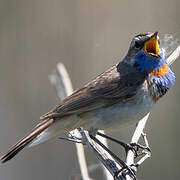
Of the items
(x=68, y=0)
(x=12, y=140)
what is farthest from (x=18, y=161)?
(x=68, y=0)

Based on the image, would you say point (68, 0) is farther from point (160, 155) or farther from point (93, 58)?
point (160, 155)

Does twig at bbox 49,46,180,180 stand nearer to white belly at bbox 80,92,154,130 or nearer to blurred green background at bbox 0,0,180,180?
white belly at bbox 80,92,154,130

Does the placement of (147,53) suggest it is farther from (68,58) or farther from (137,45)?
(68,58)

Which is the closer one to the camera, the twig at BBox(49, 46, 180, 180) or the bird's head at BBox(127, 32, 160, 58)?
the twig at BBox(49, 46, 180, 180)

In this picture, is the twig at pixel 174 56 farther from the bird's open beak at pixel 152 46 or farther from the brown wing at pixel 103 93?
the brown wing at pixel 103 93

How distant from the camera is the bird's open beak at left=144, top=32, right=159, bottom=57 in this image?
548 cm

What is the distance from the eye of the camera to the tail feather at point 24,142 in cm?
530

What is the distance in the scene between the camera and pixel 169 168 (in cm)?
709

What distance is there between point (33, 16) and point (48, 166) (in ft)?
6.07

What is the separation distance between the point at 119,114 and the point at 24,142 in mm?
886

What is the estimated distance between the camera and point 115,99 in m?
5.55

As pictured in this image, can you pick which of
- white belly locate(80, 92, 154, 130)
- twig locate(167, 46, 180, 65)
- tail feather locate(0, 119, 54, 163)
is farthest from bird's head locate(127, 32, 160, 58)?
tail feather locate(0, 119, 54, 163)

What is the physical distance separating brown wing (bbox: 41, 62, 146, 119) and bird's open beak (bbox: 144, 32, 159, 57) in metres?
0.22

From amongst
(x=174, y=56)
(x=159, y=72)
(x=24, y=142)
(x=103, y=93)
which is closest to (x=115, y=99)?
(x=103, y=93)
